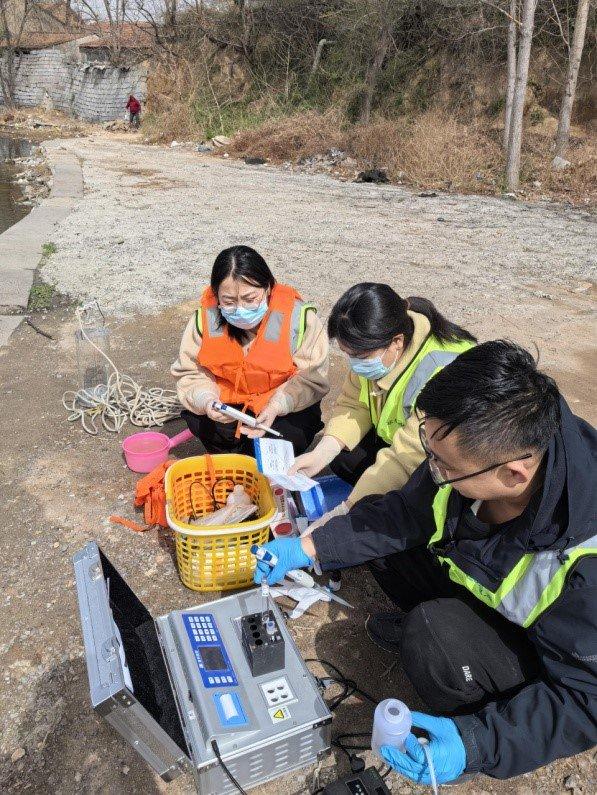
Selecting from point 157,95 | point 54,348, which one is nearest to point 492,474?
point 54,348

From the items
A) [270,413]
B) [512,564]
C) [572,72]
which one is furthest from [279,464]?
[572,72]

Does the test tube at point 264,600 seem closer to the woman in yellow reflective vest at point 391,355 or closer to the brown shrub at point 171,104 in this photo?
the woman in yellow reflective vest at point 391,355

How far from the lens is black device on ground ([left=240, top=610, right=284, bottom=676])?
5.82 feet

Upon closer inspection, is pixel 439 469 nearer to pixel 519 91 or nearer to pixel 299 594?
pixel 299 594

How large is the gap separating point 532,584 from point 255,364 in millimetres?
1870

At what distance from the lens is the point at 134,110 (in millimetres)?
24953

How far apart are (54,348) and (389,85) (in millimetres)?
18851

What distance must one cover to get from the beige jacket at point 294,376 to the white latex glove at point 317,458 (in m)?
0.36

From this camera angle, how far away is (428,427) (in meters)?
1.54

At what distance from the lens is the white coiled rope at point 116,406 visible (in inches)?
147

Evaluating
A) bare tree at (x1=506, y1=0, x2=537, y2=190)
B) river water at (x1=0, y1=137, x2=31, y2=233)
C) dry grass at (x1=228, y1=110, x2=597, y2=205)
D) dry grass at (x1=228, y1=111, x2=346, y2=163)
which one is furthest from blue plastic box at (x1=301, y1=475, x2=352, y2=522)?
dry grass at (x1=228, y1=111, x2=346, y2=163)

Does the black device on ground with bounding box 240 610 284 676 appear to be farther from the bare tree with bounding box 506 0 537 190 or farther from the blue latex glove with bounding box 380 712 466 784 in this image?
the bare tree with bounding box 506 0 537 190

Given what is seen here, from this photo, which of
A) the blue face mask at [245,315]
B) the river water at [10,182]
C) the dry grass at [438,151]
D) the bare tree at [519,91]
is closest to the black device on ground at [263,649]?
the blue face mask at [245,315]

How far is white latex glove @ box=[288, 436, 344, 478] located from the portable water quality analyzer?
80cm
